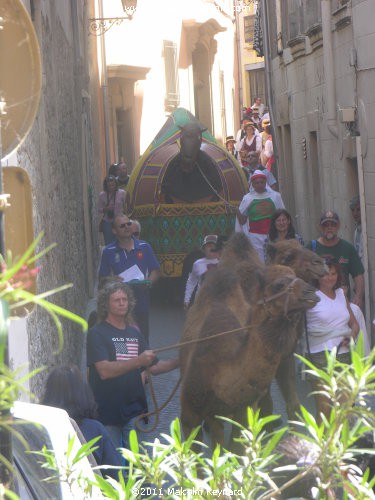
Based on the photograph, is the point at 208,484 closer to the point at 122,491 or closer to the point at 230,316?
the point at 122,491

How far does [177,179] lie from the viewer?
54.1ft

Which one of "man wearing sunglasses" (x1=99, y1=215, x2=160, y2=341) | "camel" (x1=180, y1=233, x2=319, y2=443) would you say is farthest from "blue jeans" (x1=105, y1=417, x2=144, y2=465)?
"man wearing sunglasses" (x1=99, y1=215, x2=160, y2=341)

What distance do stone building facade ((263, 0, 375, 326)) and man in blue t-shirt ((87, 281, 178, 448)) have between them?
16.5 ft

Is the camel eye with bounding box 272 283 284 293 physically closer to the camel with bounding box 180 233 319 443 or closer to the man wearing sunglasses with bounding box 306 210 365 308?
the camel with bounding box 180 233 319 443

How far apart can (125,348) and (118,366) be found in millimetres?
231

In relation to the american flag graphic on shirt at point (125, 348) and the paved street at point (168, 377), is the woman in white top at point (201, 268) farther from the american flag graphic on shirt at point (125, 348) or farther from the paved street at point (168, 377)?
the american flag graphic on shirt at point (125, 348)

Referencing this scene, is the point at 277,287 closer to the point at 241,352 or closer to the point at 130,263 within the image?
the point at 241,352

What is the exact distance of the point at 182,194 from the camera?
16422 millimetres

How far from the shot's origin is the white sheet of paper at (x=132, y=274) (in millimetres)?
10784

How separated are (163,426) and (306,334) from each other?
1601mm

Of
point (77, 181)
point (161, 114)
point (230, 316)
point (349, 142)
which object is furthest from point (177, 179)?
point (161, 114)

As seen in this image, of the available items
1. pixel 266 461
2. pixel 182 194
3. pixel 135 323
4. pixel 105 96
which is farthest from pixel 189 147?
pixel 266 461

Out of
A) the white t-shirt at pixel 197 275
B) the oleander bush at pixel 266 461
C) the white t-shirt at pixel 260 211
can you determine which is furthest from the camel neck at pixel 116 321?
the white t-shirt at pixel 260 211

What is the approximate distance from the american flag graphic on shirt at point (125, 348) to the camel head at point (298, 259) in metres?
1.80
